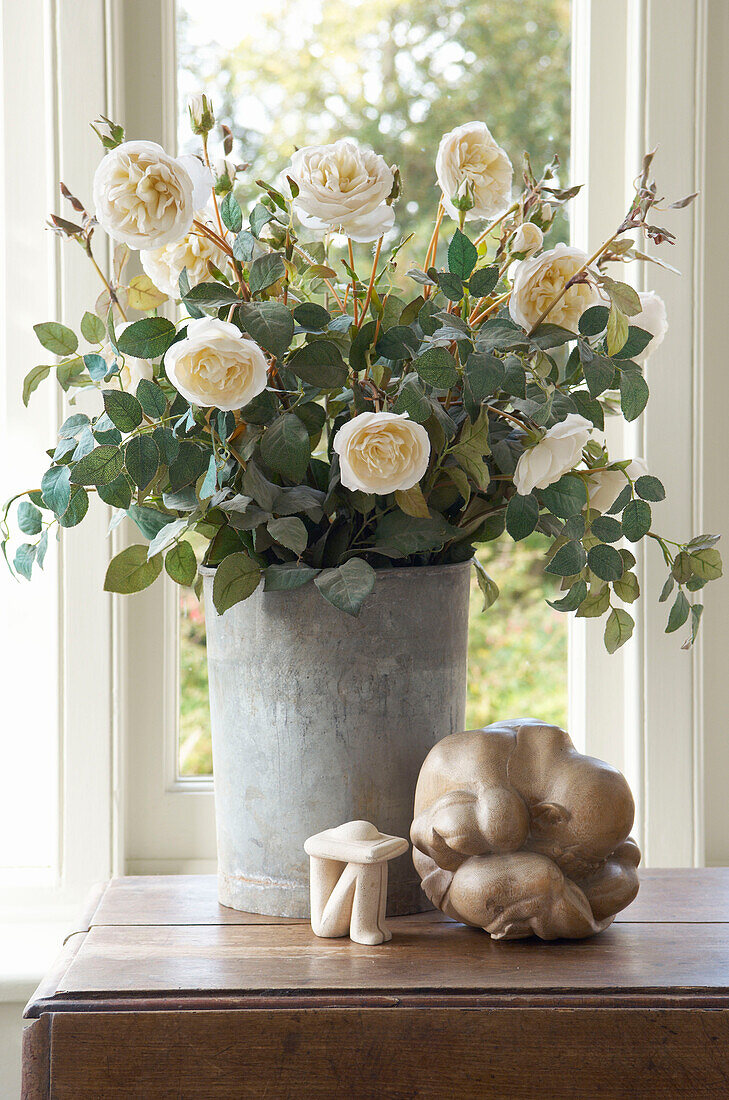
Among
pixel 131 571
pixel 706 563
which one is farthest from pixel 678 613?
pixel 131 571

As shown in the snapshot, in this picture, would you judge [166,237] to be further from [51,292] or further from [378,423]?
[51,292]

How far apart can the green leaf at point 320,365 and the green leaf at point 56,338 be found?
228mm

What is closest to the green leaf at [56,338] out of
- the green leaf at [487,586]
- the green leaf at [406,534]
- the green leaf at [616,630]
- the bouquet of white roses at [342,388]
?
the bouquet of white roses at [342,388]

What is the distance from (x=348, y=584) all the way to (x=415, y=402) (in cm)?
15

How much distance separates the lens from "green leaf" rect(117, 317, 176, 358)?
2.74 ft

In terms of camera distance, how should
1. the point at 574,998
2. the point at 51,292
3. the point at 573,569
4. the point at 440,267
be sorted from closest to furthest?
1. the point at 574,998
2. the point at 573,569
3. the point at 51,292
4. the point at 440,267

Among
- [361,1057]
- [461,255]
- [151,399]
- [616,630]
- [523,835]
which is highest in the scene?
[461,255]

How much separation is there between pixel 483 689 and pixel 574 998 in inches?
26.1

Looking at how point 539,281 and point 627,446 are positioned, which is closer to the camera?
point 539,281

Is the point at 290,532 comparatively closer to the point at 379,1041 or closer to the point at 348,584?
the point at 348,584

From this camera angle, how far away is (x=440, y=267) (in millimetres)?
1312

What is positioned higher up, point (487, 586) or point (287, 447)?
point (287, 447)

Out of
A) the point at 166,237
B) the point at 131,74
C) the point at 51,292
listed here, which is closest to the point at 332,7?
the point at 131,74

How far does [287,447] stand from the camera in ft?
2.62
